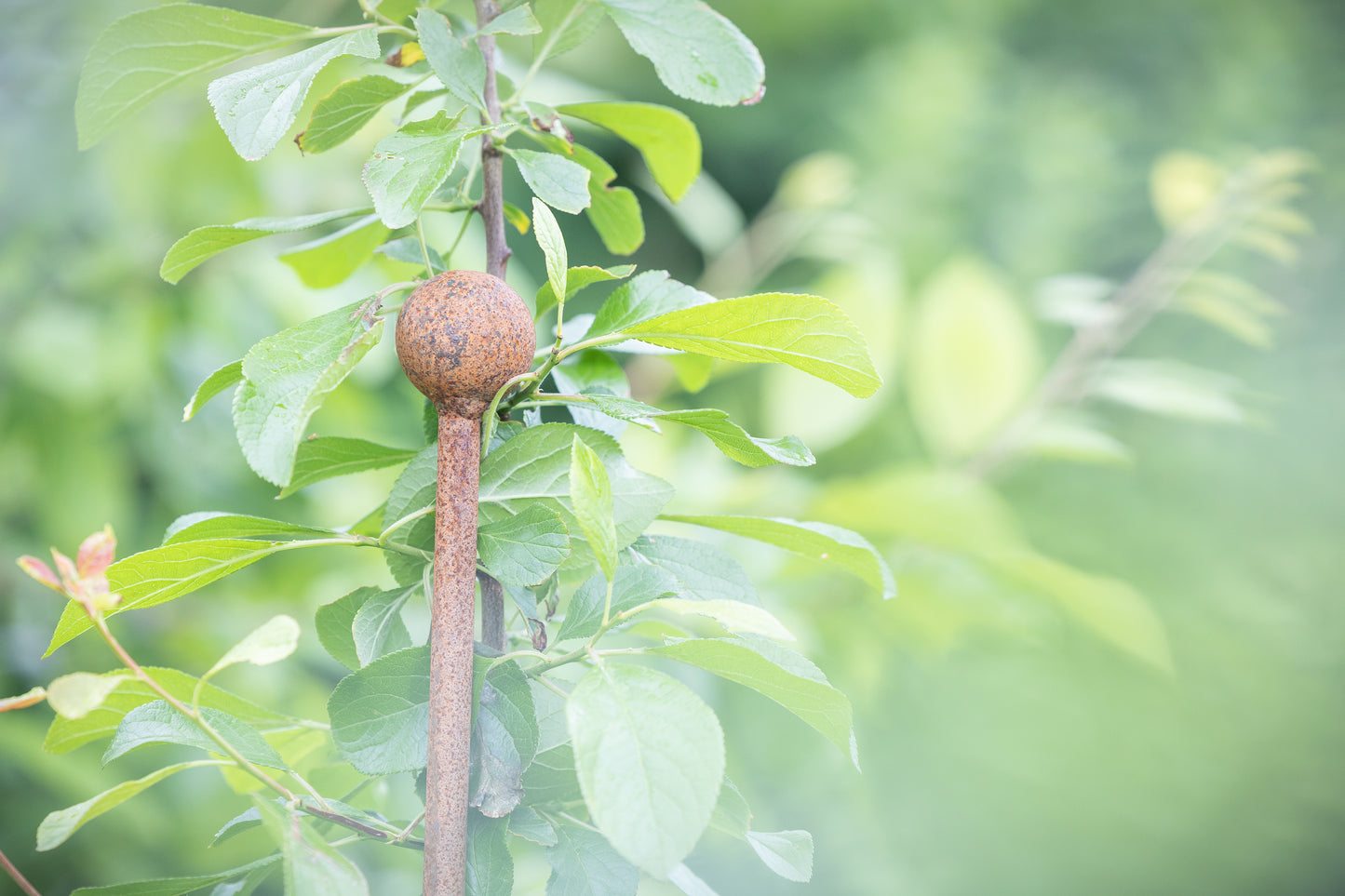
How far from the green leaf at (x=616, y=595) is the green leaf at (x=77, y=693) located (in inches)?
2.8

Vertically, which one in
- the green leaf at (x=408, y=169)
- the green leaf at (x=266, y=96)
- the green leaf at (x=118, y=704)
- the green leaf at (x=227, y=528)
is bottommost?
the green leaf at (x=118, y=704)

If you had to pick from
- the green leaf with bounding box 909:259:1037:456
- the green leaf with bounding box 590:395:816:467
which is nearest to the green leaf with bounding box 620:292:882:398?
the green leaf with bounding box 590:395:816:467

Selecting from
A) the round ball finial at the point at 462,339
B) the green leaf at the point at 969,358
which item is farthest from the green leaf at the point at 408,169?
the green leaf at the point at 969,358

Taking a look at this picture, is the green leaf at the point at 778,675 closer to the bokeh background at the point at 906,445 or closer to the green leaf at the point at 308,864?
the green leaf at the point at 308,864

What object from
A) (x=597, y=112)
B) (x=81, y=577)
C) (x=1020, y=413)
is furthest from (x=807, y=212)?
(x=81, y=577)

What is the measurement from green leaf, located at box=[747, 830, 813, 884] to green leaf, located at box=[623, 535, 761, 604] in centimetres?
5

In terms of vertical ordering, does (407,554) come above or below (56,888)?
above

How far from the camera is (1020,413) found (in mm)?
656

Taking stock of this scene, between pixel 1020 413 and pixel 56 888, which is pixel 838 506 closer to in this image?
pixel 1020 413

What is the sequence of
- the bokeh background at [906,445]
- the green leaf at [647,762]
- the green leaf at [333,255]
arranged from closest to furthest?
the green leaf at [647,762] → the green leaf at [333,255] → the bokeh background at [906,445]

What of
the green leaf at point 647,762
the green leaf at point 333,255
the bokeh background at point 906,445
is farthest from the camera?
the bokeh background at point 906,445

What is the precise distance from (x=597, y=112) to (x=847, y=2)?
1268mm

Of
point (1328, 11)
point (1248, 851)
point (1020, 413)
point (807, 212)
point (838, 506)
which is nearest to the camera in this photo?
point (838, 506)

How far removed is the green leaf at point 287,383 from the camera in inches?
5.4
